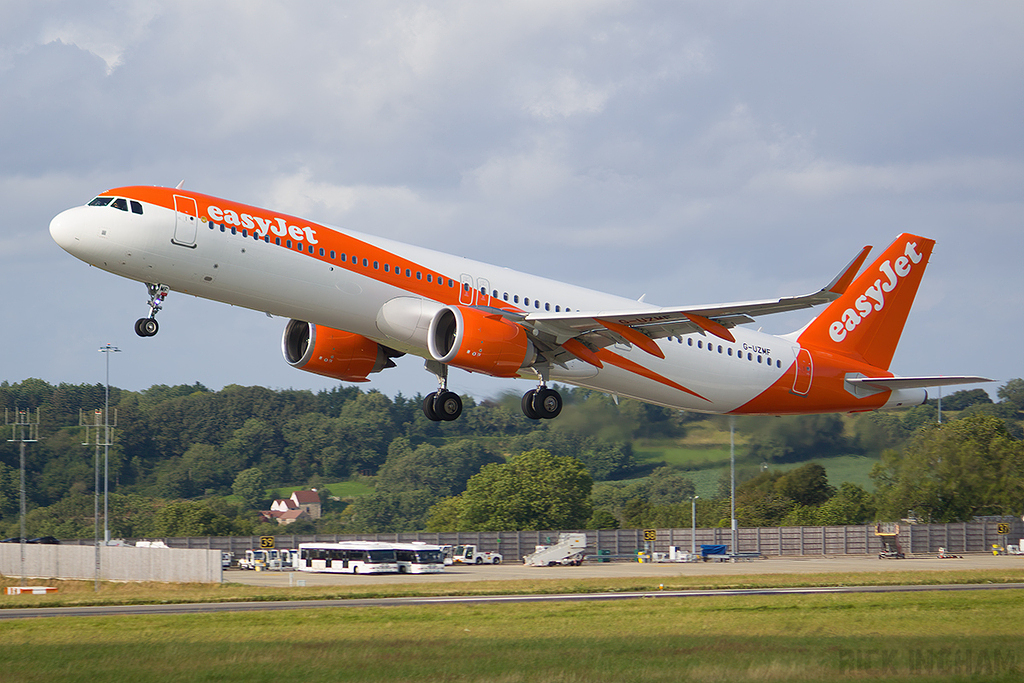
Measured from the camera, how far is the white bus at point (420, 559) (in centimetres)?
7288

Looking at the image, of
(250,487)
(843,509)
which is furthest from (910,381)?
(250,487)

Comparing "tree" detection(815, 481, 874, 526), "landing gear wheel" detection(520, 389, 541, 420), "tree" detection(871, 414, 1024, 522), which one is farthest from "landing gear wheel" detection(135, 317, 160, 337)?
"tree" detection(815, 481, 874, 526)

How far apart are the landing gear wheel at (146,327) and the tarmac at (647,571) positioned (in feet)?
106

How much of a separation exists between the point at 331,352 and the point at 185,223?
8477mm

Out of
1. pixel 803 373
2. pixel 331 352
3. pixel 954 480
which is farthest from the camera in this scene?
pixel 954 480

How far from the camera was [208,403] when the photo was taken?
182 m

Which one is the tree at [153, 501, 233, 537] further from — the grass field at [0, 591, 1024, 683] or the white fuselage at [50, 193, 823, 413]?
the white fuselage at [50, 193, 823, 413]

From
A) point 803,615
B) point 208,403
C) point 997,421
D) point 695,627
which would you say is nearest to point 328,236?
point 695,627

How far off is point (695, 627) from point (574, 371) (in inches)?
348

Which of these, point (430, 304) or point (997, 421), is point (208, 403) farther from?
point (430, 304)

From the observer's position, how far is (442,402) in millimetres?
36531

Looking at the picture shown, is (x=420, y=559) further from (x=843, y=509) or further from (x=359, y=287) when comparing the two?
(x=359, y=287)

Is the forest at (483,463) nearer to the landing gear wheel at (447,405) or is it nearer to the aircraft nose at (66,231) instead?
the landing gear wheel at (447,405)

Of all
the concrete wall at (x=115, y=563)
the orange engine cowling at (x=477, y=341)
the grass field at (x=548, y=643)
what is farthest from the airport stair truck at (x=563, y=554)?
the orange engine cowling at (x=477, y=341)
